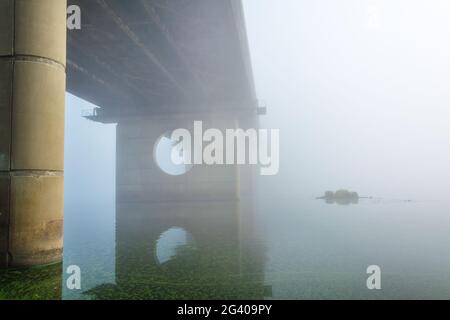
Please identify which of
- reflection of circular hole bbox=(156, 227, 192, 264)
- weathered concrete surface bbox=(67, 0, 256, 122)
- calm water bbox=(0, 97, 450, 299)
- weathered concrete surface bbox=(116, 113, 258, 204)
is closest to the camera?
calm water bbox=(0, 97, 450, 299)

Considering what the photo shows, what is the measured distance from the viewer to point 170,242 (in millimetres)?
13164

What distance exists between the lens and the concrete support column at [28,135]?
27.1ft

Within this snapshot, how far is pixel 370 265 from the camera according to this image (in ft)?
30.0

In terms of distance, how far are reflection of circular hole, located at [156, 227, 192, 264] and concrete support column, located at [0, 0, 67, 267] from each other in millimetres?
3080

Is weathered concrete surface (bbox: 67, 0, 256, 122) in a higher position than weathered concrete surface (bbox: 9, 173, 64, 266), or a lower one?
higher

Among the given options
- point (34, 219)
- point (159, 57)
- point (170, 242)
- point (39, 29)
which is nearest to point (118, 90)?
point (159, 57)

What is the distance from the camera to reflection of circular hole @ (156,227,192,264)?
34.9 ft

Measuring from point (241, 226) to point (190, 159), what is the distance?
19950 millimetres

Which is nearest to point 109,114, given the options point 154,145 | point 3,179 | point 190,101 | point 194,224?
point 154,145

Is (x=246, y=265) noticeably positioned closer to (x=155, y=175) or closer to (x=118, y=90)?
(x=118, y=90)

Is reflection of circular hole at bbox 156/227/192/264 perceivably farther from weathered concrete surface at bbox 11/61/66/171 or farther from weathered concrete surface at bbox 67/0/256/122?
weathered concrete surface at bbox 67/0/256/122

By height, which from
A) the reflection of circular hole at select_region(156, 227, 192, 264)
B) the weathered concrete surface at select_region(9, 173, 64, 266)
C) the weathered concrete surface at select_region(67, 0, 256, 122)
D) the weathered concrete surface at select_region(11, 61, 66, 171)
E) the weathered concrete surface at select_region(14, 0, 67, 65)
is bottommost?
the reflection of circular hole at select_region(156, 227, 192, 264)

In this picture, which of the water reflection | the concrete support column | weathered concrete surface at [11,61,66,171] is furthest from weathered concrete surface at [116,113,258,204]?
the concrete support column

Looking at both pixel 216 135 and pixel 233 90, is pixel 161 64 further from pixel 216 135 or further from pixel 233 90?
pixel 216 135
